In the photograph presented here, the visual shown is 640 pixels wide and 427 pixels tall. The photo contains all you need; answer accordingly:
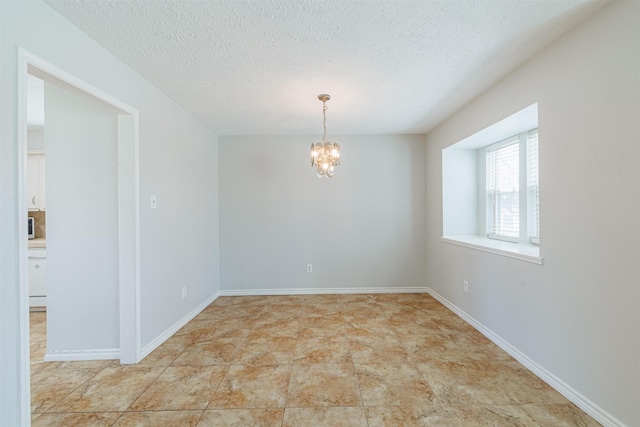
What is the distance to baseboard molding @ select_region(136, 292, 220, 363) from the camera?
237 centimetres

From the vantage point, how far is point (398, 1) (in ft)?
4.85

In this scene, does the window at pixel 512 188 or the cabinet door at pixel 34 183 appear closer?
the window at pixel 512 188

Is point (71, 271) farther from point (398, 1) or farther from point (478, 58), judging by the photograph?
point (478, 58)

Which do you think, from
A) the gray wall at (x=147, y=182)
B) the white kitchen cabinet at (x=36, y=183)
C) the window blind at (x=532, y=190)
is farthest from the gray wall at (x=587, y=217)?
the white kitchen cabinet at (x=36, y=183)

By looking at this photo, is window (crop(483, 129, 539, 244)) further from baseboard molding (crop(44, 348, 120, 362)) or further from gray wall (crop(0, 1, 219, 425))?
baseboard molding (crop(44, 348, 120, 362))

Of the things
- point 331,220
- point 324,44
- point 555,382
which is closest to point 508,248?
point 555,382

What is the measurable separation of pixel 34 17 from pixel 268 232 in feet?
10.2

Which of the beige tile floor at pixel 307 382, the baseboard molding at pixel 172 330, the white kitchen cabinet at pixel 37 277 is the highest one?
the white kitchen cabinet at pixel 37 277

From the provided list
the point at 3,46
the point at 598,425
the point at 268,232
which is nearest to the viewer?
the point at 3,46

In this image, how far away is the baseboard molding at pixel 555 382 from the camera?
1562mm

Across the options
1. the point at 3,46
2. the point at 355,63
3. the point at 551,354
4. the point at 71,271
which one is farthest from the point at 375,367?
the point at 3,46

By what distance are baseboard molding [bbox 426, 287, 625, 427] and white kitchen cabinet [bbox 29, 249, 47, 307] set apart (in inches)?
207

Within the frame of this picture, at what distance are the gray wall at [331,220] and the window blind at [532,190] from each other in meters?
1.50

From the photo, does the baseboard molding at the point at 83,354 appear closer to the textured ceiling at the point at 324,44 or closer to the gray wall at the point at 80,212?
the gray wall at the point at 80,212
